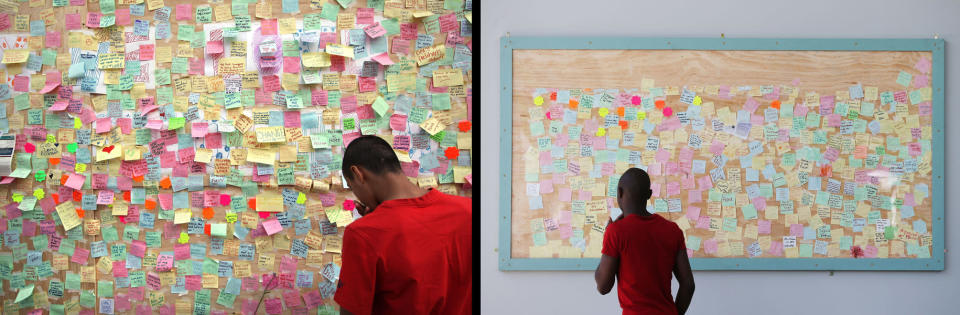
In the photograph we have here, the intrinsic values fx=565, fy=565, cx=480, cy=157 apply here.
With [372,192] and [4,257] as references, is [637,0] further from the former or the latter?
[4,257]

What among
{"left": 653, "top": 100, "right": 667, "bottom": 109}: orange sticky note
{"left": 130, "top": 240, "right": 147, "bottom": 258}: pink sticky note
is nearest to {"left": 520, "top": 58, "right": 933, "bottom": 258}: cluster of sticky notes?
{"left": 653, "top": 100, "right": 667, "bottom": 109}: orange sticky note

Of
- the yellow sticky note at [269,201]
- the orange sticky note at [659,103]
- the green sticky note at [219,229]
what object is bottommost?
the green sticky note at [219,229]

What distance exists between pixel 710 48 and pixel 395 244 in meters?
1.30

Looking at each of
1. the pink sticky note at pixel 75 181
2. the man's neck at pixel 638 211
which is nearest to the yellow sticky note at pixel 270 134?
the pink sticky note at pixel 75 181

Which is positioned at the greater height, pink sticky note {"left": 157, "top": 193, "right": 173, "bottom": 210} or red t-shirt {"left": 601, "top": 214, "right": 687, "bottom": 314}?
pink sticky note {"left": 157, "top": 193, "right": 173, "bottom": 210}

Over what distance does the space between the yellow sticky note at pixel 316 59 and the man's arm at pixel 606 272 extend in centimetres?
105

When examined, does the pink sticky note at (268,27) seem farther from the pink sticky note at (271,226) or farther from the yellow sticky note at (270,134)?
the pink sticky note at (271,226)

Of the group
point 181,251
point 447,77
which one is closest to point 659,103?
point 447,77

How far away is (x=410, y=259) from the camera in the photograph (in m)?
0.77

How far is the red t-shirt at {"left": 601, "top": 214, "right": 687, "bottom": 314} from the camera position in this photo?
146 cm

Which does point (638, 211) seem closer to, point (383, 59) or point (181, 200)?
point (383, 59)

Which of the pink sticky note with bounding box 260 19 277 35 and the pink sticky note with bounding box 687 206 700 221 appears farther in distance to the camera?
the pink sticky note with bounding box 687 206 700 221

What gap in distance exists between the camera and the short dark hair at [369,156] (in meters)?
0.71

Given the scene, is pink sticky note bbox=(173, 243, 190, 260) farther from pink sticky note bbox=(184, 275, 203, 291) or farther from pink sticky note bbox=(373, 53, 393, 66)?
pink sticky note bbox=(373, 53, 393, 66)
